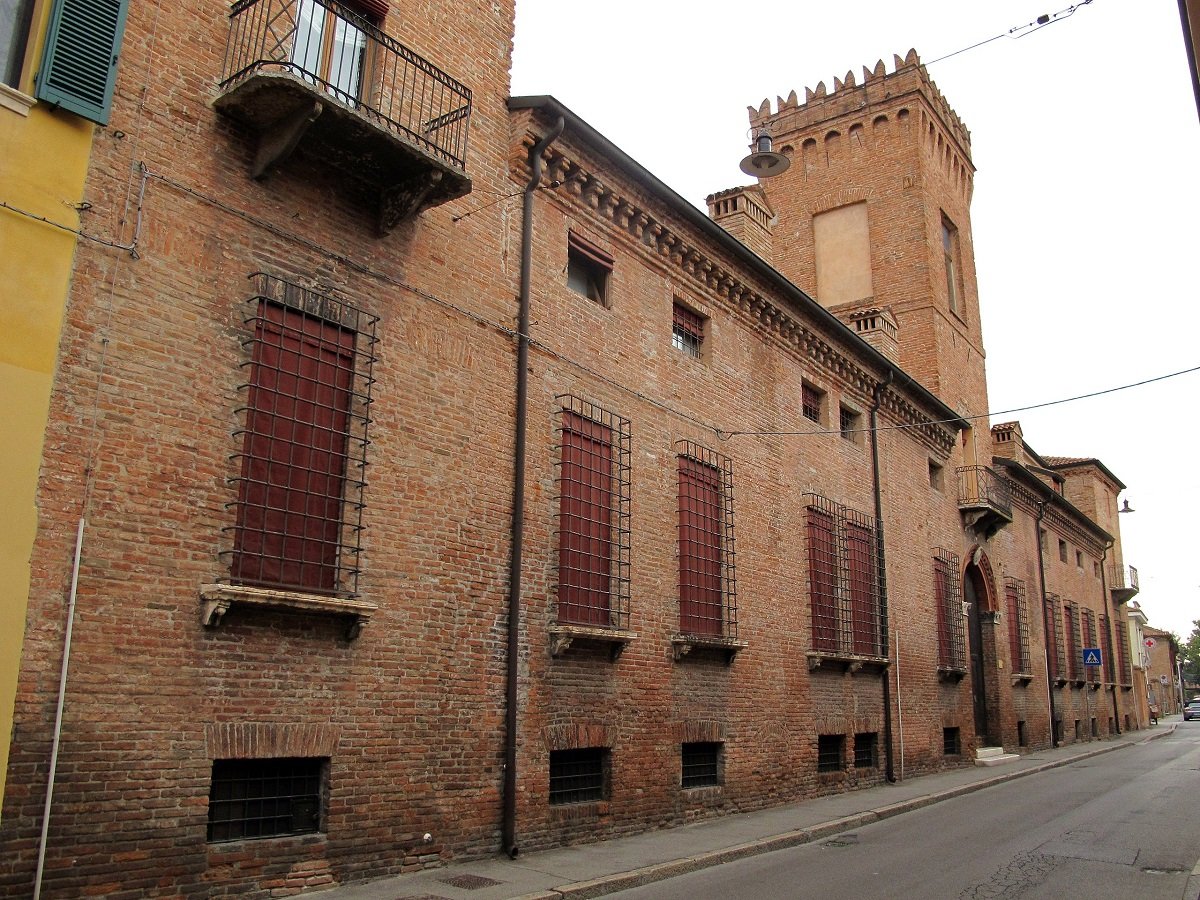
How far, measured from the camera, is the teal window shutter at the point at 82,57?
23.9 feet

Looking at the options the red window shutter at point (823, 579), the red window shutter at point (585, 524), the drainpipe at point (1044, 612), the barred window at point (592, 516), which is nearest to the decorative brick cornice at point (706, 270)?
the barred window at point (592, 516)

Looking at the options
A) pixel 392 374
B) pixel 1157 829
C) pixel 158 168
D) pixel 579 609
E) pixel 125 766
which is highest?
pixel 158 168

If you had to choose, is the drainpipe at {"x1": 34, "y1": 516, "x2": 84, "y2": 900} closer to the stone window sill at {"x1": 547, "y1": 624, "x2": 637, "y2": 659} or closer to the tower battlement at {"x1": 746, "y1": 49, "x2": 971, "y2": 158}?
the stone window sill at {"x1": 547, "y1": 624, "x2": 637, "y2": 659}

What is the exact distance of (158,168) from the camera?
7.88 meters

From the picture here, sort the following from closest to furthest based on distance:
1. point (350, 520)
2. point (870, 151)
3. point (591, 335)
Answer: point (350, 520) → point (591, 335) → point (870, 151)

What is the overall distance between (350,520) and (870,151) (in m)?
22.9

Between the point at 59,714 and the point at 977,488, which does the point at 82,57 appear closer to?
the point at 59,714

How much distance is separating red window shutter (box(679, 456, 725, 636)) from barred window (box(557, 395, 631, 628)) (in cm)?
136

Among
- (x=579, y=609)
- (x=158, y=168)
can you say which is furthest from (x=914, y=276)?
(x=158, y=168)

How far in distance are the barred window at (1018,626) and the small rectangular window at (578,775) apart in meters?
19.2

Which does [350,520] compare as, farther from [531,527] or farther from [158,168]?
[158,168]

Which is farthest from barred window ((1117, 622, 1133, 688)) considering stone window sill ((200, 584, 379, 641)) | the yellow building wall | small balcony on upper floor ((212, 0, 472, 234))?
the yellow building wall

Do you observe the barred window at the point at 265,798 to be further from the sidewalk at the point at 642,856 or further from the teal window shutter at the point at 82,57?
the teal window shutter at the point at 82,57

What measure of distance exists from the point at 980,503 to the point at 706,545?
42.0 ft
